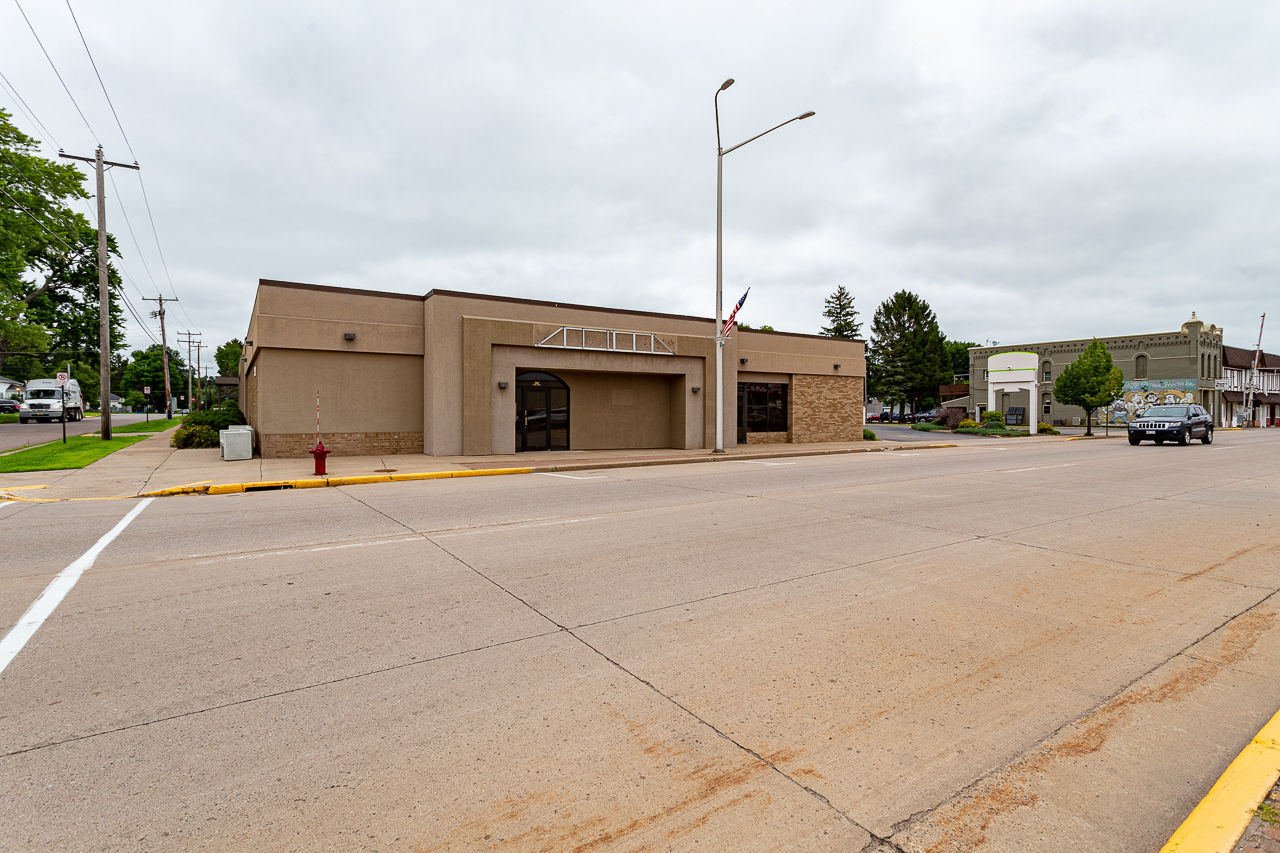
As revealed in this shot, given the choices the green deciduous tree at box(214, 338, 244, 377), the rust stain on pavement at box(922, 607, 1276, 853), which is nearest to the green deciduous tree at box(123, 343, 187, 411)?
the green deciduous tree at box(214, 338, 244, 377)

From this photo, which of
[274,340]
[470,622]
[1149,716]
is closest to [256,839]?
[470,622]

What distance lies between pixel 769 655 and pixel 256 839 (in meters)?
2.88

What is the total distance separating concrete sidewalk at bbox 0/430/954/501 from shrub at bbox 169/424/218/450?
1.76 ft

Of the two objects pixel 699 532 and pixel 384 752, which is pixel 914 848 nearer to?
pixel 384 752

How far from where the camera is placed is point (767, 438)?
26.6 metres

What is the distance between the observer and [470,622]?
4.73 m

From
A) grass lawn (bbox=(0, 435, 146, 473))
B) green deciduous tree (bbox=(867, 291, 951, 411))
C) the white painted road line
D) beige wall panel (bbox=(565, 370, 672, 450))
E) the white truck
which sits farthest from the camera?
green deciduous tree (bbox=(867, 291, 951, 411))

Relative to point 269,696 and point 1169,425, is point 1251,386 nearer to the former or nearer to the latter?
point 1169,425

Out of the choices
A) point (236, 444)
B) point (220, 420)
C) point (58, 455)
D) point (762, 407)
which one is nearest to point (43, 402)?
point (220, 420)

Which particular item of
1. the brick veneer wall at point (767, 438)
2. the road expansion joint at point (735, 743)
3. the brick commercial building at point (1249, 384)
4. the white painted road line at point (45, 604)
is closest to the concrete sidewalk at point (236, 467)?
the brick veneer wall at point (767, 438)

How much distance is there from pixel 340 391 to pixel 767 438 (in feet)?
52.7

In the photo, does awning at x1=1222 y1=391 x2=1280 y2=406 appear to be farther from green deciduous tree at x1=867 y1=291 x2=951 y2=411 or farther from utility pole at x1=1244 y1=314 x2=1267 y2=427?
green deciduous tree at x1=867 y1=291 x2=951 y2=411

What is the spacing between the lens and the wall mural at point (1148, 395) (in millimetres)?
54719

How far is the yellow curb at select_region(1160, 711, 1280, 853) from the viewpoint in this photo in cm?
242
